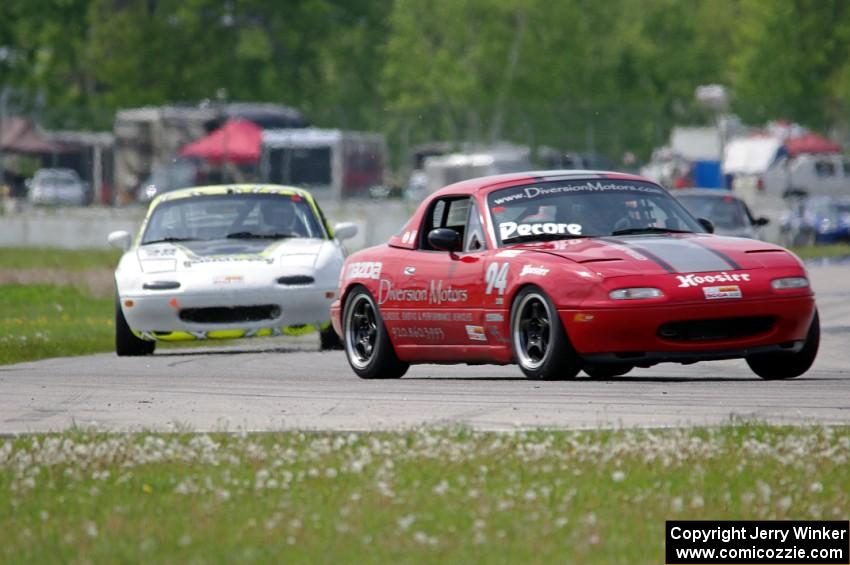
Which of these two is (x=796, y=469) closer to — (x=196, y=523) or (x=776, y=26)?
(x=196, y=523)

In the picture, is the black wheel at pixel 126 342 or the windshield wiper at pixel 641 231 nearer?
the windshield wiper at pixel 641 231

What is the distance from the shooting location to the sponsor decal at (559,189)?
12.5m

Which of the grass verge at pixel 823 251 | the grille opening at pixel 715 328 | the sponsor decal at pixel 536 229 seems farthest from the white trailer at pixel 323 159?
the grille opening at pixel 715 328

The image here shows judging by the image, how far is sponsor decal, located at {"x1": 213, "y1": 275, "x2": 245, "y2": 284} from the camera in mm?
15992

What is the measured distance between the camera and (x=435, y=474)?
24.9 feet

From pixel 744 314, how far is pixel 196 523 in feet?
17.3

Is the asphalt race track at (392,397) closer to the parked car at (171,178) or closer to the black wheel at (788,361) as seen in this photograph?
the black wheel at (788,361)

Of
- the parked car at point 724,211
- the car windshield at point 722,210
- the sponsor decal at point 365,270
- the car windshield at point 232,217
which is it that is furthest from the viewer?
the car windshield at point 722,210

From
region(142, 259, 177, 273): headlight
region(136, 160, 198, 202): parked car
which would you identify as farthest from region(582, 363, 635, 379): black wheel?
region(136, 160, 198, 202): parked car

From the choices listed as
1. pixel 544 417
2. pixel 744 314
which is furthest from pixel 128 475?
pixel 744 314

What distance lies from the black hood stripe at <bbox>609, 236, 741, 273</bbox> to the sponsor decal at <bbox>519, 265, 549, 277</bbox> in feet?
1.82

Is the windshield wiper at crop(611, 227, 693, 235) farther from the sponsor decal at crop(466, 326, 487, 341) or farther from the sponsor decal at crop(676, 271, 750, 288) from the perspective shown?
the sponsor decal at crop(676, 271, 750, 288)

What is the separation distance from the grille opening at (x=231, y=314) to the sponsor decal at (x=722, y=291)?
5.67m

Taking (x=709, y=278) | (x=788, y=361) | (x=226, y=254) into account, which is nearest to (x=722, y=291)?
(x=709, y=278)
